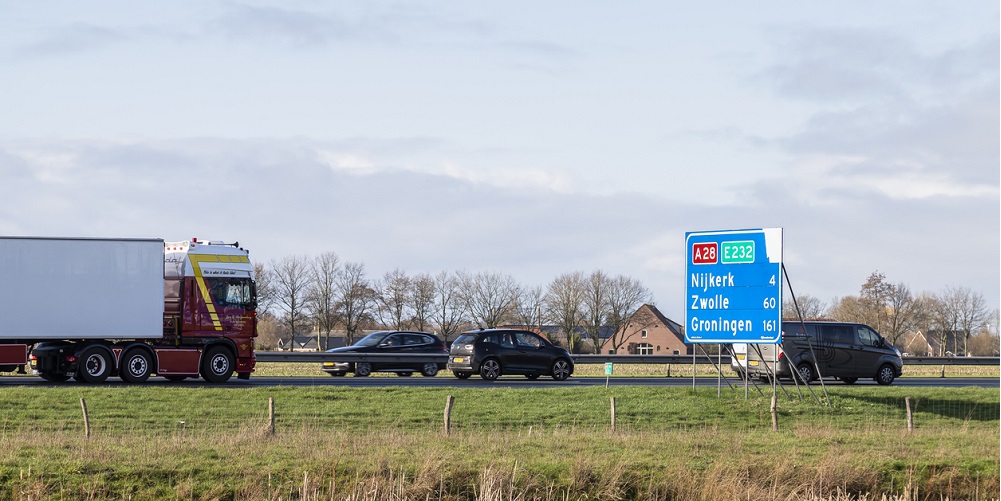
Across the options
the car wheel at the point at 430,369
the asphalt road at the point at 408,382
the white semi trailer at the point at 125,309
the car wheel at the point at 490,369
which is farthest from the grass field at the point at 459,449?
the car wheel at the point at 430,369

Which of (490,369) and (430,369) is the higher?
(490,369)

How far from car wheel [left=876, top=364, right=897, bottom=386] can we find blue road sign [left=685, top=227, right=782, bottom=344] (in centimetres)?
958

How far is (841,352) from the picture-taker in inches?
1225

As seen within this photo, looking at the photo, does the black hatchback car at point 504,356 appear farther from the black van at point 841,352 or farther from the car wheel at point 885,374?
the car wheel at point 885,374

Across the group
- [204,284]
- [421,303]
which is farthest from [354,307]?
[204,284]

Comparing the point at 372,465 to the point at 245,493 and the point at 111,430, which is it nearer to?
the point at 245,493

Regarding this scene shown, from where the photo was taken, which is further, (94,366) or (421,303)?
(421,303)

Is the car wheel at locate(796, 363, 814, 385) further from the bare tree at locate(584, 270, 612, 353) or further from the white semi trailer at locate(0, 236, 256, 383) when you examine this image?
the bare tree at locate(584, 270, 612, 353)

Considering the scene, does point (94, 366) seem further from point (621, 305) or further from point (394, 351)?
point (621, 305)

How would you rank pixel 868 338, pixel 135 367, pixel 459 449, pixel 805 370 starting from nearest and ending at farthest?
pixel 459 449, pixel 135 367, pixel 805 370, pixel 868 338

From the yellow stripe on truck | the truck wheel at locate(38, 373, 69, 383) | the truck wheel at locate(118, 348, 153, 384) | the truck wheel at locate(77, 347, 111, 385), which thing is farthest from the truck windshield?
the truck wheel at locate(38, 373, 69, 383)

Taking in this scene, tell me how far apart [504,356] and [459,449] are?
13596mm

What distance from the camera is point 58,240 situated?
2658 centimetres

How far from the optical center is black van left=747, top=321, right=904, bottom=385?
3009cm
